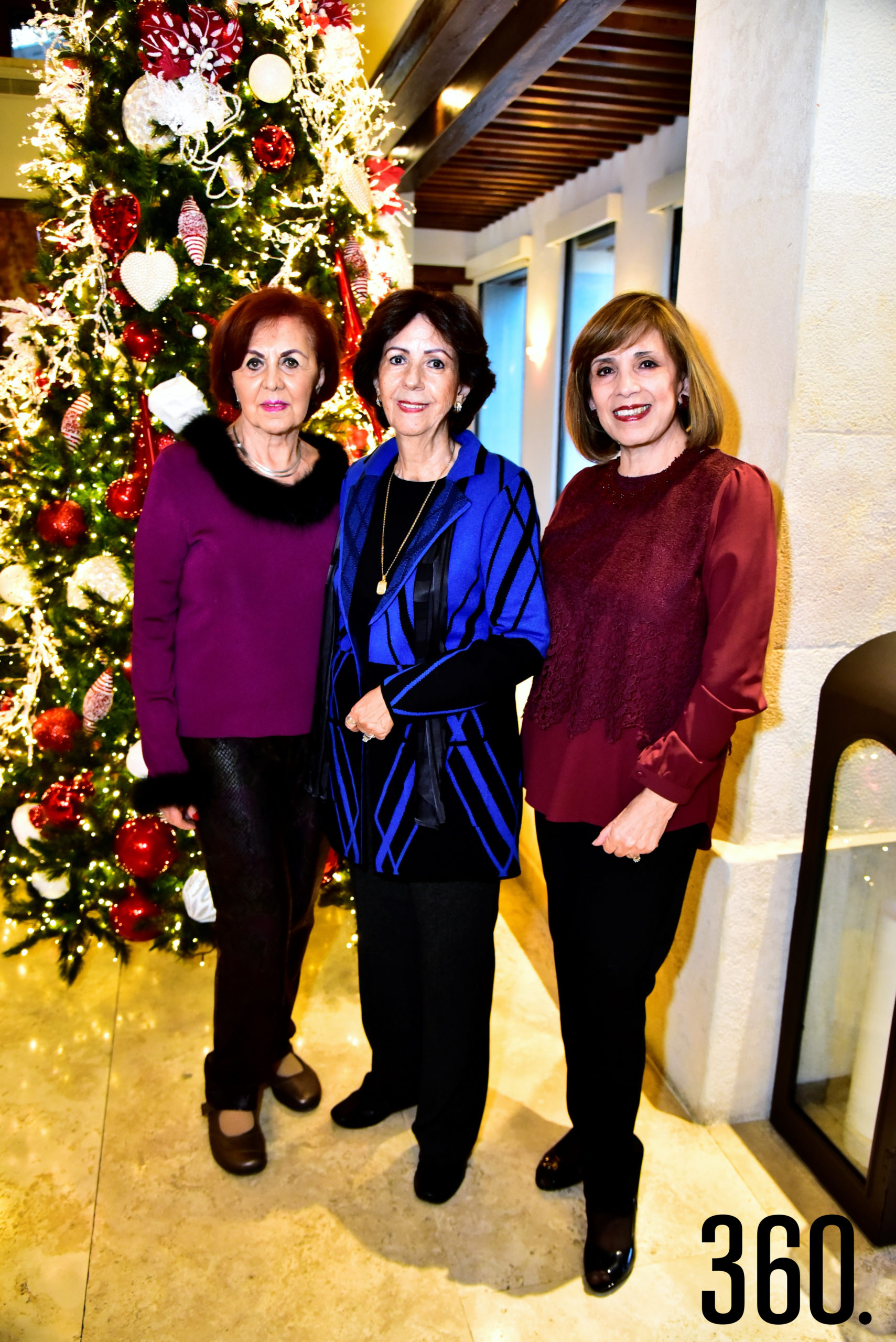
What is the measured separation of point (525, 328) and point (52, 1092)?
7.67m

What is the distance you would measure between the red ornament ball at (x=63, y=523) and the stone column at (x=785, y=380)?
64.3 inches

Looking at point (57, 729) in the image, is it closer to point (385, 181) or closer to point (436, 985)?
point (436, 985)

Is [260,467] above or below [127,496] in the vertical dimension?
above

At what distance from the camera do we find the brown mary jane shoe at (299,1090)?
2.17m

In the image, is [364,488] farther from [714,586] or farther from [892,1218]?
[892,1218]

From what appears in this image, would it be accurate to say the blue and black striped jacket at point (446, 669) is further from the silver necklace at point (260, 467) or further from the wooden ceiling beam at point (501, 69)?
the wooden ceiling beam at point (501, 69)

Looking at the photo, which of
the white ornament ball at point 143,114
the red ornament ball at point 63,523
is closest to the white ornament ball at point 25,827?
the red ornament ball at point 63,523

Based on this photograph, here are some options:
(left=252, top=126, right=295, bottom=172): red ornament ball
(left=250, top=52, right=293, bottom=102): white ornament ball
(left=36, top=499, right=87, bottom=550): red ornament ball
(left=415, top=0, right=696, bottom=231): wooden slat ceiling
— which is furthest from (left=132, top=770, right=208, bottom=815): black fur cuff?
(left=415, top=0, right=696, bottom=231): wooden slat ceiling

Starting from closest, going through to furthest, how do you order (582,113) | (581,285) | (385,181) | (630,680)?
(630,680)
(385,181)
(582,113)
(581,285)

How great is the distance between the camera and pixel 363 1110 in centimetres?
211

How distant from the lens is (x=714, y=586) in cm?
143

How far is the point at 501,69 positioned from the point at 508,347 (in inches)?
220

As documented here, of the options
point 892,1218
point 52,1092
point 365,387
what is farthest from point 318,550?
point 892,1218

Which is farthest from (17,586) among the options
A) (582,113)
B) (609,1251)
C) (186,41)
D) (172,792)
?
(582,113)
